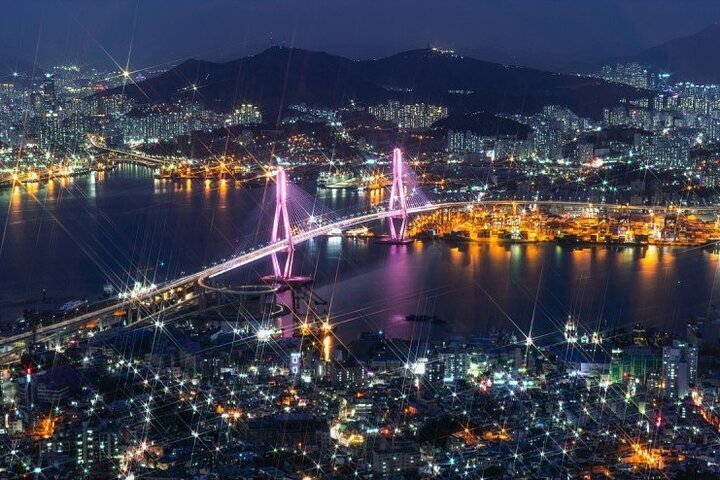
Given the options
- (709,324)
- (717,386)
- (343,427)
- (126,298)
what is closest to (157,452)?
(343,427)

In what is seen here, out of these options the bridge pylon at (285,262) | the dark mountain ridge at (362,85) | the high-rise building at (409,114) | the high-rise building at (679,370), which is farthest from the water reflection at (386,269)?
the dark mountain ridge at (362,85)

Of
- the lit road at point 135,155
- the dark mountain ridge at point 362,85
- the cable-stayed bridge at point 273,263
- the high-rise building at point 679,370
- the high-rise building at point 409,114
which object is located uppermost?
the dark mountain ridge at point 362,85

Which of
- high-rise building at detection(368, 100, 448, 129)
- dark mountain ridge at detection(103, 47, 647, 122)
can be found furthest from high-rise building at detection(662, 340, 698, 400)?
dark mountain ridge at detection(103, 47, 647, 122)

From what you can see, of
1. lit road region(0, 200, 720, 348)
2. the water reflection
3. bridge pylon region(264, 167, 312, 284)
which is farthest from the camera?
bridge pylon region(264, 167, 312, 284)

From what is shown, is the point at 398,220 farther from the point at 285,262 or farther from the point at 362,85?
the point at 362,85

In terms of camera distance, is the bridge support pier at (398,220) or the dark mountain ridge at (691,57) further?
the dark mountain ridge at (691,57)

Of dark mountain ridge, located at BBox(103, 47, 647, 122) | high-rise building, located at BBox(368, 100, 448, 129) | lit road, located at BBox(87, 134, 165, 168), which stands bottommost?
lit road, located at BBox(87, 134, 165, 168)

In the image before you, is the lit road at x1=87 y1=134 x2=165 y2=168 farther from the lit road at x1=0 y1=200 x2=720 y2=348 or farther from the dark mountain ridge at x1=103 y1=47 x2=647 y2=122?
the lit road at x1=0 y1=200 x2=720 y2=348

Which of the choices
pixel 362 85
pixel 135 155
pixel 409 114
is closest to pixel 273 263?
pixel 135 155

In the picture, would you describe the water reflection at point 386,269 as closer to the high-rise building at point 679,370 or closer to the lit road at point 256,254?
the lit road at point 256,254
